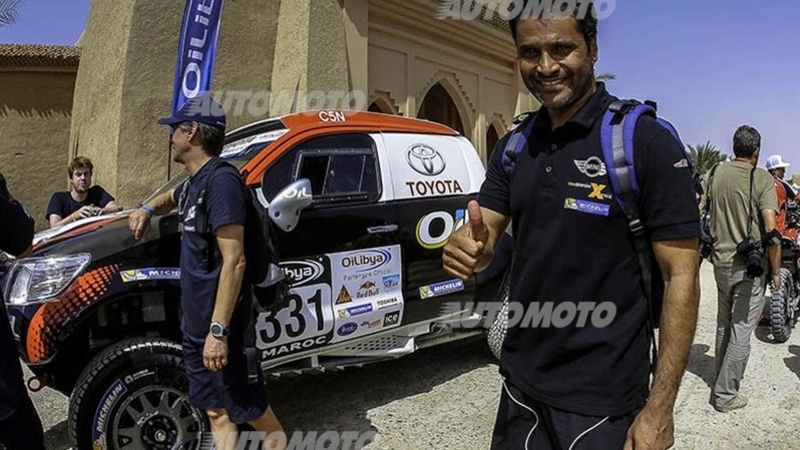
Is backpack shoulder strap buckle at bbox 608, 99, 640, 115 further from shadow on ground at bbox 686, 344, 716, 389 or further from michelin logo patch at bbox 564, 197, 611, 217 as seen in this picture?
shadow on ground at bbox 686, 344, 716, 389

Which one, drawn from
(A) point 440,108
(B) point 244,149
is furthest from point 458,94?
(B) point 244,149

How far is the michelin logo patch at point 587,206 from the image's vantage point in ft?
5.36

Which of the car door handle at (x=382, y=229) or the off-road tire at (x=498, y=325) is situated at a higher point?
the car door handle at (x=382, y=229)

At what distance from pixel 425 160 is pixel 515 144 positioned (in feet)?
10.2

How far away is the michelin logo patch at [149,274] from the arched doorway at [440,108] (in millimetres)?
9953

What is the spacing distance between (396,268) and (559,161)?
2.92m

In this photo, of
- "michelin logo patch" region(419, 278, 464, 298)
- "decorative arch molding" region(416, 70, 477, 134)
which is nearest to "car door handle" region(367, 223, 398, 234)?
"michelin logo patch" region(419, 278, 464, 298)

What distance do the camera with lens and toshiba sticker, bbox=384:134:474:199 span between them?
2.22 metres

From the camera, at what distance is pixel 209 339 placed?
9.05 feet

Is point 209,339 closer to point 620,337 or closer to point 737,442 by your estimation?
point 620,337

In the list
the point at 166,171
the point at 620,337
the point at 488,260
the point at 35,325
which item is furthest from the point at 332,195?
the point at 166,171

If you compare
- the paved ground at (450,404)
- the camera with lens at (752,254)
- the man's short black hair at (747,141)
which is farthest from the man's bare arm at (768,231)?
the paved ground at (450,404)

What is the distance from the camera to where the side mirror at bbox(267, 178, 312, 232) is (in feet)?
11.4

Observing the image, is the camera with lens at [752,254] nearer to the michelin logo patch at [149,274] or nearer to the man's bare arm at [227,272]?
the man's bare arm at [227,272]
